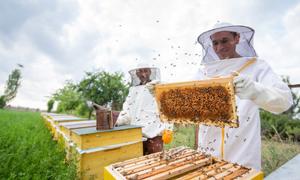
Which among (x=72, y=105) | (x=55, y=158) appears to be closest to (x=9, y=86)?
(x=72, y=105)

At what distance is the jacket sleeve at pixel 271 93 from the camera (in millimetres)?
1565

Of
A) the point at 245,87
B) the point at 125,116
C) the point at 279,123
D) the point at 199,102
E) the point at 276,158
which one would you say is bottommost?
the point at 276,158

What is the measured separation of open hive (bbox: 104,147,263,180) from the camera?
1.22 metres

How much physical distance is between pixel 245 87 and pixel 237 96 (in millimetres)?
249

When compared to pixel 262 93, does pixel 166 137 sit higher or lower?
lower

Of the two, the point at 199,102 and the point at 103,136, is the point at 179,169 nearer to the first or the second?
the point at 199,102

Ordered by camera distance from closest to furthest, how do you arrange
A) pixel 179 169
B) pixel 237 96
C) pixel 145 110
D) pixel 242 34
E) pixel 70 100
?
pixel 179 169 → pixel 237 96 → pixel 242 34 → pixel 145 110 → pixel 70 100

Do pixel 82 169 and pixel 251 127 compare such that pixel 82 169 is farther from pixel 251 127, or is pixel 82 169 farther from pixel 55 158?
pixel 251 127

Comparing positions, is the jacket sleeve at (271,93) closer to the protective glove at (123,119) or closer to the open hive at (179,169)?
the open hive at (179,169)

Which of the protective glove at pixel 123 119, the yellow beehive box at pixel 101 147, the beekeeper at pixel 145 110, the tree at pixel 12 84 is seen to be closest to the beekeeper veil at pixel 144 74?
the beekeeper at pixel 145 110

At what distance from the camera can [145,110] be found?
136 inches

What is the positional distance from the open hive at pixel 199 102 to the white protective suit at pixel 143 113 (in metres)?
1.28

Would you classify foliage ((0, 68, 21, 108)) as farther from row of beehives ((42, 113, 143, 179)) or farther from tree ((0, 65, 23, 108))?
row of beehives ((42, 113, 143, 179))

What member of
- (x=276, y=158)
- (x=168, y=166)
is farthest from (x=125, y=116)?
(x=276, y=158)
